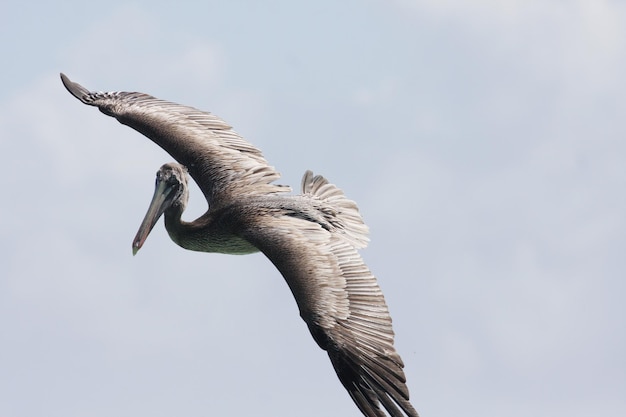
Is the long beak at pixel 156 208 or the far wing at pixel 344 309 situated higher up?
the long beak at pixel 156 208

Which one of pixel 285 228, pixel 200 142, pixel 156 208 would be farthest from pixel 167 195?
pixel 285 228

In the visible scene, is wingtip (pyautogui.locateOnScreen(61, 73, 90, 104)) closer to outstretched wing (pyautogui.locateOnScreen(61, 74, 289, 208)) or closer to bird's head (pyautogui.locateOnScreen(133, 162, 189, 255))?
outstretched wing (pyautogui.locateOnScreen(61, 74, 289, 208))

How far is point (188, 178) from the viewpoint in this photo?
13945 millimetres

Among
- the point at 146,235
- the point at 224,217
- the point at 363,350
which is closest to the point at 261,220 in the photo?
the point at 224,217

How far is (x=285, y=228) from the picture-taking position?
12445 mm

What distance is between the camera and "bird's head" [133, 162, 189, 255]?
13477 millimetres

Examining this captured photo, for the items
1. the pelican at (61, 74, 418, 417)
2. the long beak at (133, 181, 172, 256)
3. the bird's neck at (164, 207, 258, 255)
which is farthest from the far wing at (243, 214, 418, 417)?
the long beak at (133, 181, 172, 256)

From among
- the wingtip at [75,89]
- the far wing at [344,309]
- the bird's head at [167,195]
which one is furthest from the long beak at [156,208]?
the wingtip at [75,89]

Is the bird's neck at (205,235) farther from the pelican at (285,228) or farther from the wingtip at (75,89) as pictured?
the wingtip at (75,89)

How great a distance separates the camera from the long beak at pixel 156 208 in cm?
1335

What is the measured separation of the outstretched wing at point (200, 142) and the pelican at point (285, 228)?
0.5 inches

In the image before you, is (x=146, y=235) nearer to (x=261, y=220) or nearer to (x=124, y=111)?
(x=261, y=220)

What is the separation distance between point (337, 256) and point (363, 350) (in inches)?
56.8

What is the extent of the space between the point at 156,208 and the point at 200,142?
5.15 feet
